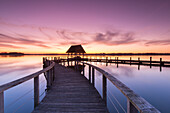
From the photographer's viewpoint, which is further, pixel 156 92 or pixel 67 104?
pixel 156 92

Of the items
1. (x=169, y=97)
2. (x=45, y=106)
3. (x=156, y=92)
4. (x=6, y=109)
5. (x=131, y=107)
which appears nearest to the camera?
(x=131, y=107)

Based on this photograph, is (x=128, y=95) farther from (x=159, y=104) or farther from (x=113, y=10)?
(x=113, y=10)

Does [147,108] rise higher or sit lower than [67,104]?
higher

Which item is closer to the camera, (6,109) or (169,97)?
(6,109)

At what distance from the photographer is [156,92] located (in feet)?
24.8

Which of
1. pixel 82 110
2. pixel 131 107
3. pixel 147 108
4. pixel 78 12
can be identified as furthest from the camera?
pixel 78 12

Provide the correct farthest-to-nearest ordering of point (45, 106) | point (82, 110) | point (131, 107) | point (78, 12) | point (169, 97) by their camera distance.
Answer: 1. point (78, 12)
2. point (169, 97)
3. point (45, 106)
4. point (82, 110)
5. point (131, 107)

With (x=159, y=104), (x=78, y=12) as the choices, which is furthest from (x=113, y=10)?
(x=159, y=104)

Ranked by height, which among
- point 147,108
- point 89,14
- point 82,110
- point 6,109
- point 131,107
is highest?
point 89,14

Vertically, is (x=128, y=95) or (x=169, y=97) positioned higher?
(x=128, y=95)

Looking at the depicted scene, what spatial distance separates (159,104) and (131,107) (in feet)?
23.6

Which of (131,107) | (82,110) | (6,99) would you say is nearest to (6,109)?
(6,99)

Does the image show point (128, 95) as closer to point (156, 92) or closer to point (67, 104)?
point (67, 104)

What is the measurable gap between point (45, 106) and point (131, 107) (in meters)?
2.43
